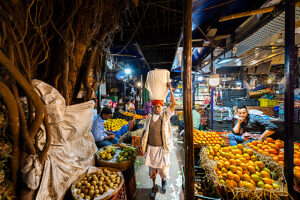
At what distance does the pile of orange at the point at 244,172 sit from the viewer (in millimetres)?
1798

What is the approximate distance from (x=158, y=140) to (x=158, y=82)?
137cm

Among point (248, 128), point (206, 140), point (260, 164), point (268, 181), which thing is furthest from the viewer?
point (248, 128)

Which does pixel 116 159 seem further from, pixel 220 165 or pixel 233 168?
pixel 233 168

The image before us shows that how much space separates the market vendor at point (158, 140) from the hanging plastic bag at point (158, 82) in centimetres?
12

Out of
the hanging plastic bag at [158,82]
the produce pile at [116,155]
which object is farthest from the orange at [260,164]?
the produce pile at [116,155]

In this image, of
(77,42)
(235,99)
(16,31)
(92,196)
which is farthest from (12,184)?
(235,99)

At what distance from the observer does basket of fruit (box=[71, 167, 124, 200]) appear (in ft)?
5.14

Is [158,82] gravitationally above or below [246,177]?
above

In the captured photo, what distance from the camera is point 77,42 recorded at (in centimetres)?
189

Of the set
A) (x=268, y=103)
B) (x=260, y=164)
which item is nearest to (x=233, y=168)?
(x=260, y=164)

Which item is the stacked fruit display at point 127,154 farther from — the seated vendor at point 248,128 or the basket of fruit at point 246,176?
the seated vendor at point 248,128

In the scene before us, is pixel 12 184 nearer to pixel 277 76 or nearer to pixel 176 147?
pixel 176 147

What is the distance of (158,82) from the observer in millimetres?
2475

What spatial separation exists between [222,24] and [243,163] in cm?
410
